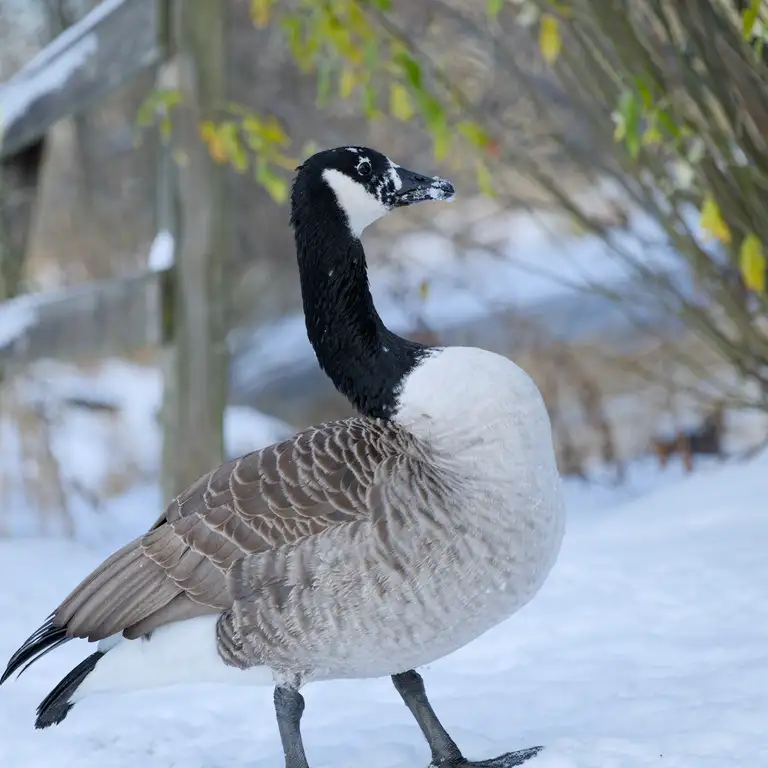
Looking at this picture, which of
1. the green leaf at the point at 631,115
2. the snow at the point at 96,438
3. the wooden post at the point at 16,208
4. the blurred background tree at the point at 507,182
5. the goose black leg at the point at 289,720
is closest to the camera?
the goose black leg at the point at 289,720

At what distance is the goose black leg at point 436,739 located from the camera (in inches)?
103

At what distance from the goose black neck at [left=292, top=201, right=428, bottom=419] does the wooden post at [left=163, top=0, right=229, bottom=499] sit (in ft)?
6.35

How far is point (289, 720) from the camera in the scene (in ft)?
8.34

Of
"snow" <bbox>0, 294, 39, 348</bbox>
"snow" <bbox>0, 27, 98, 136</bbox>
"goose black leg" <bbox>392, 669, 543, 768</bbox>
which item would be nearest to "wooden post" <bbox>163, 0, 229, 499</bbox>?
"snow" <bbox>0, 27, 98, 136</bbox>

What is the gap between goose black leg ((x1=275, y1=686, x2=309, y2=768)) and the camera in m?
2.52

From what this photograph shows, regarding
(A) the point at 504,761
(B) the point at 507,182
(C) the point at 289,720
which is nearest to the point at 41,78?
(C) the point at 289,720

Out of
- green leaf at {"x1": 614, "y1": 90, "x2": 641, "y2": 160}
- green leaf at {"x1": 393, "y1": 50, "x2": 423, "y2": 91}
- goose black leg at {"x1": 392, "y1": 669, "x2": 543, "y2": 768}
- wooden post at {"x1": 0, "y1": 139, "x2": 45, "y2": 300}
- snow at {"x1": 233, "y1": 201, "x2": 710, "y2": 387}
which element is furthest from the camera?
snow at {"x1": 233, "y1": 201, "x2": 710, "y2": 387}

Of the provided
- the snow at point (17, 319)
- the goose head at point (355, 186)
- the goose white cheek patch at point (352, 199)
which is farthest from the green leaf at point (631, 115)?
the snow at point (17, 319)

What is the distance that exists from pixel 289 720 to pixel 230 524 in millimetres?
485

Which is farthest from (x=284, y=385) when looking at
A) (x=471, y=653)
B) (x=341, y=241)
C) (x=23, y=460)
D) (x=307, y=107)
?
(x=341, y=241)

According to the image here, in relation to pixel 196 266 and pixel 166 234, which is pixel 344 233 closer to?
pixel 196 266

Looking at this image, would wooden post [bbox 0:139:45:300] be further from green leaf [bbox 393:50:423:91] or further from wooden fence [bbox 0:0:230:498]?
green leaf [bbox 393:50:423:91]

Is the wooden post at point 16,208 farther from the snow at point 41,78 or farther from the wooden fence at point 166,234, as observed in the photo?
the snow at point 41,78

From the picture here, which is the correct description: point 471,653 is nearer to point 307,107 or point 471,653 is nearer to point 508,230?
point 307,107
